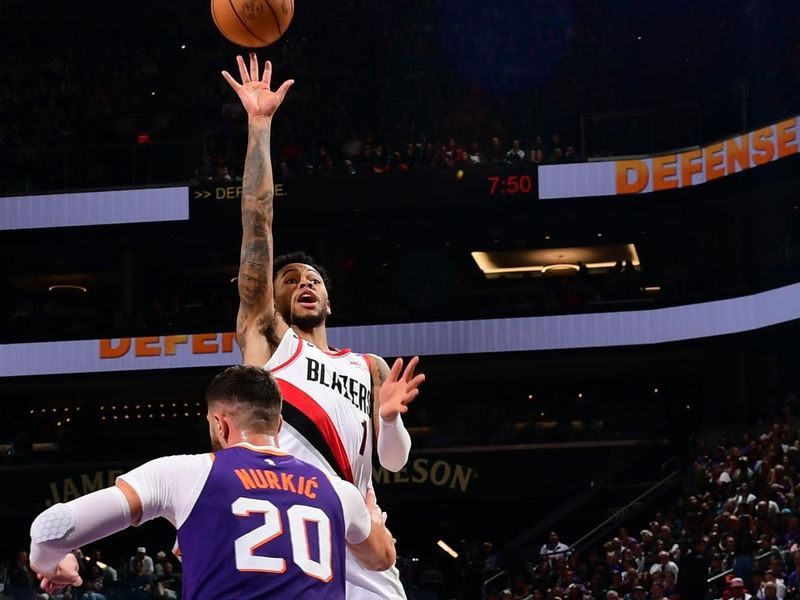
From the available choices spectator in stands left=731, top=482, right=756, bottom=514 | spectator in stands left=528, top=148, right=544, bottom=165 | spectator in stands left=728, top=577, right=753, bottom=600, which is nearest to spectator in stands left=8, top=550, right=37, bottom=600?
spectator in stands left=731, top=482, right=756, bottom=514

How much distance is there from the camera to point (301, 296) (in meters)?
7.95

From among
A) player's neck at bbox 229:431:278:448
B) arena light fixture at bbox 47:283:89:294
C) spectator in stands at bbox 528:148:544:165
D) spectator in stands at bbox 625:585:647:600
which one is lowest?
spectator in stands at bbox 625:585:647:600

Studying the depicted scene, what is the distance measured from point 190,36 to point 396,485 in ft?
50.6

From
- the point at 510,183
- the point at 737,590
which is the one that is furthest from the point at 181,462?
the point at 510,183

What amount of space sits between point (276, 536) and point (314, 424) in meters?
2.55

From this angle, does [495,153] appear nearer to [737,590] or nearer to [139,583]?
[139,583]

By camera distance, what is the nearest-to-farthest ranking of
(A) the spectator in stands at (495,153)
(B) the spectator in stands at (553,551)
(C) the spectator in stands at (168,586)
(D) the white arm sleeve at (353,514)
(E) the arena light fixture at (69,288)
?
(D) the white arm sleeve at (353,514) < (C) the spectator in stands at (168,586) < (B) the spectator in stands at (553,551) < (A) the spectator in stands at (495,153) < (E) the arena light fixture at (69,288)

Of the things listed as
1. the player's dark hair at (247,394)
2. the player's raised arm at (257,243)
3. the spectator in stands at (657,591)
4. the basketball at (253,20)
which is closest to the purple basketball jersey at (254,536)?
the player's dark hair at (247,394)

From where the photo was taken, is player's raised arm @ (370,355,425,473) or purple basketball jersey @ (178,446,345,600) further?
player's raised arm @ (370,355,425,473)

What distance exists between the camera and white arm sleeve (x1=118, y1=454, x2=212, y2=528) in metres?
4.87

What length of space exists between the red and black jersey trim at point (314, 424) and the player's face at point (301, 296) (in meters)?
0.50

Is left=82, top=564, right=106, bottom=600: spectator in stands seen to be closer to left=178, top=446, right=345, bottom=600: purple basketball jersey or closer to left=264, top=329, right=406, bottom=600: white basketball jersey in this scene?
left=264, top=329, right=406, bottom=600: white basketball jersey

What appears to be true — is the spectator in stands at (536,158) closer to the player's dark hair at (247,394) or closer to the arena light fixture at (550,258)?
the arena light fixture at (550,258)

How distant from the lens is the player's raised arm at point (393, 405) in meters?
6.87
